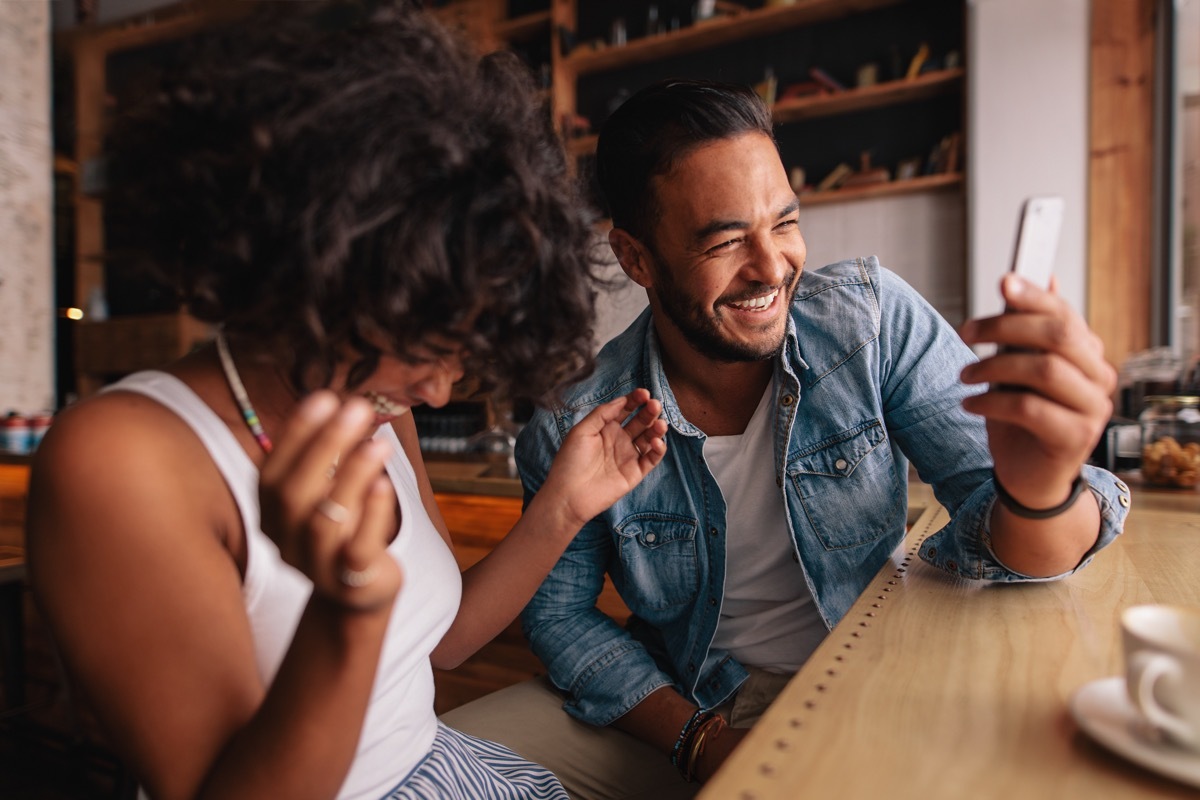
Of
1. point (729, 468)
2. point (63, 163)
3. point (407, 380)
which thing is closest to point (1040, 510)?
point (729, 468)

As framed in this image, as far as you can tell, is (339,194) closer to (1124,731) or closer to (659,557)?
(1124,731)

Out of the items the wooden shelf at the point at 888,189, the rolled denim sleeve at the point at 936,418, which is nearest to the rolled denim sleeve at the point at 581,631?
the rolled denim sleeve at the point at 936,418

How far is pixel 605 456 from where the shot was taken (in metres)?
1.09

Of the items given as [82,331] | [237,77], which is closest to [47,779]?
[237,77]

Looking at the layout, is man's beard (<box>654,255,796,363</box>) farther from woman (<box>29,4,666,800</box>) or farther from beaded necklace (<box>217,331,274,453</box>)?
beaded necklace (<box>217,331,274,453</box>)

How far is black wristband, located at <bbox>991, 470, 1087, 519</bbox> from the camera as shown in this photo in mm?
827

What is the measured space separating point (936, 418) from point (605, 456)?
511 millimetres

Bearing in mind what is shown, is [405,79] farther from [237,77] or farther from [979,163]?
[979,163]

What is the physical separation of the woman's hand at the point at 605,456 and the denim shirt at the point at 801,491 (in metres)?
0.25

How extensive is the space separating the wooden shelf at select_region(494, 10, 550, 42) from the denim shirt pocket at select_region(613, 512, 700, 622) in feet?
11.7

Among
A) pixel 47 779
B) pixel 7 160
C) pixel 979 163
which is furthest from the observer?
pixel 7 160

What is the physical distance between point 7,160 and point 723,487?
4098mm

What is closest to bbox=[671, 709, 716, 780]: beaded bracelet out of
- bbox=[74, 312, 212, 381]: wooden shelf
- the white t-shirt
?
the white t-shirt

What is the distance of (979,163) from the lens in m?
3.20
